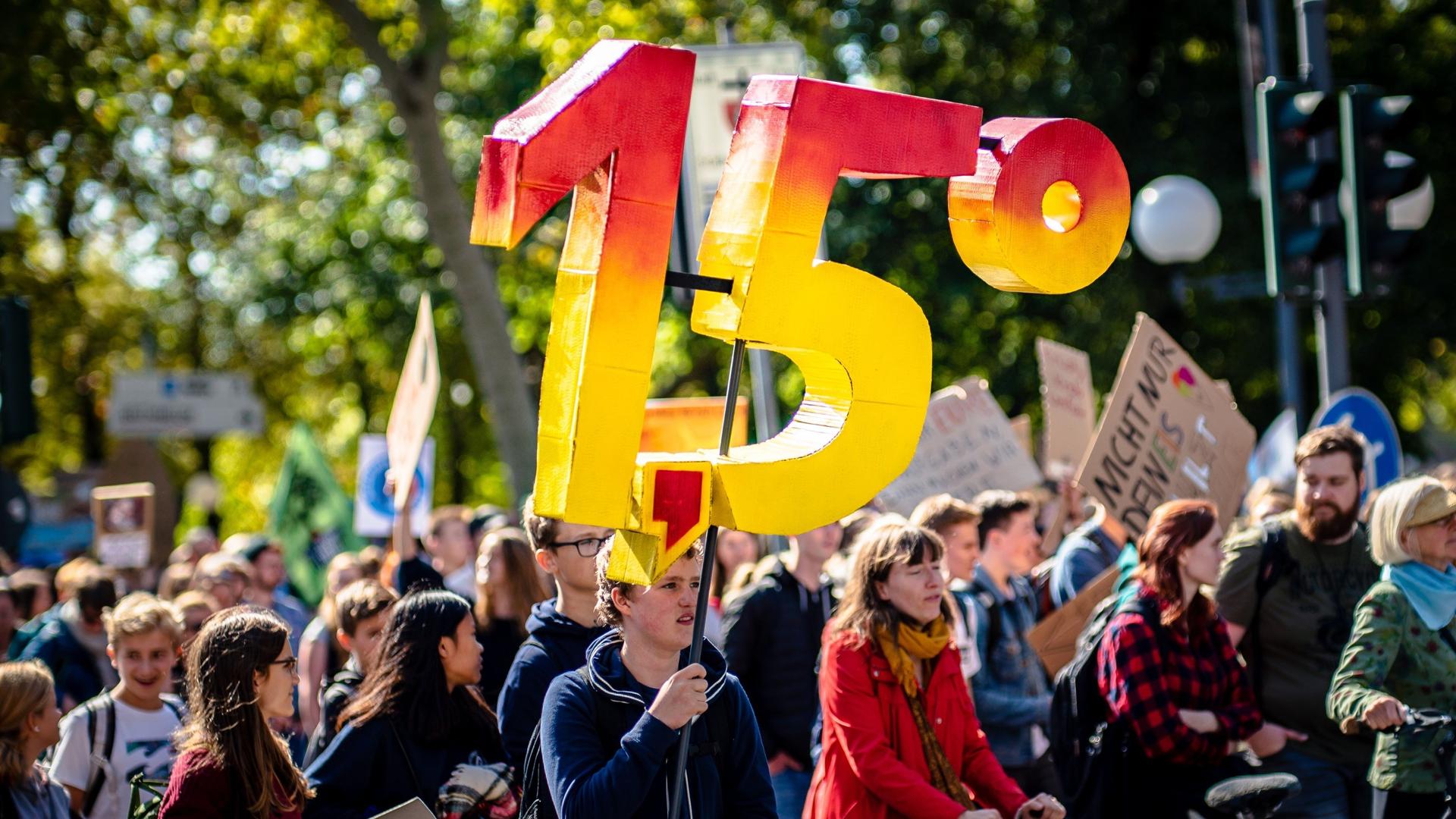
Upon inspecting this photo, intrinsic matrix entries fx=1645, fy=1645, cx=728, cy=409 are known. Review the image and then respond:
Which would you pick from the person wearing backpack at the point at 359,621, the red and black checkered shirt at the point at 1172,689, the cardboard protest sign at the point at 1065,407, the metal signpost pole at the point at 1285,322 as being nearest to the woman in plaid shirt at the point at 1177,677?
the red and black checkered shirt at the point at 1172,689

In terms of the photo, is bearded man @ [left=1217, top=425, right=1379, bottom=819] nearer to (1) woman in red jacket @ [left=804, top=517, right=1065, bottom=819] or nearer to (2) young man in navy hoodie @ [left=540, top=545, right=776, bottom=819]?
(1) woman in red jacket @ [left=804, top=517, right=1065, bottom=819]

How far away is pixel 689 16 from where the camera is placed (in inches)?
656

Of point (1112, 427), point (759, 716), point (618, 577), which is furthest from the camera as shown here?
point (1112, 427)

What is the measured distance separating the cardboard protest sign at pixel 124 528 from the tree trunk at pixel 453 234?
137 inches

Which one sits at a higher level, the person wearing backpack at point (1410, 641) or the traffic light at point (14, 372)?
the traffic light at point (14, 372)

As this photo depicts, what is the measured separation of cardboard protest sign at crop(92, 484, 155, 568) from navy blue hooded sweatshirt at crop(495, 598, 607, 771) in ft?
28.9

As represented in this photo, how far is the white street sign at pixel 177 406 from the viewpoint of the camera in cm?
1872

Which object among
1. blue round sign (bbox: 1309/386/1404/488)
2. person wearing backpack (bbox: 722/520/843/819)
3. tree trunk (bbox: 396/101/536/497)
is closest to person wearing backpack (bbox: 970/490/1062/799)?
person wearing backpack (bbox: 722/520/843/819)

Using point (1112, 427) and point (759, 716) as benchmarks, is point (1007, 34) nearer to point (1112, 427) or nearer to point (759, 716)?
point (1112, 427)

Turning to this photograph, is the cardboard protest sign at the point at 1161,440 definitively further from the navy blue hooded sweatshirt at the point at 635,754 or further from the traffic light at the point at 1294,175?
the navy blue hooded sweatshirt at the point at 635,754

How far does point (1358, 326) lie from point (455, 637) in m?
18.0

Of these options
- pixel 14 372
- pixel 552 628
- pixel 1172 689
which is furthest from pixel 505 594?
pixel 14 372

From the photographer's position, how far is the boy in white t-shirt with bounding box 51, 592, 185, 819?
5.33 metres

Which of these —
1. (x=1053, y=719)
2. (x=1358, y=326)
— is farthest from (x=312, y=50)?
(x=1053, y=719)
